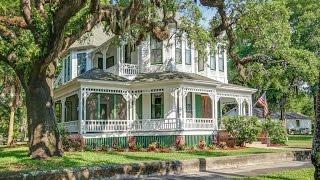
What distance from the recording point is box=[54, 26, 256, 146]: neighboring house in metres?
27.2

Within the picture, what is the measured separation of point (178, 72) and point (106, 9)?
12.9 meters

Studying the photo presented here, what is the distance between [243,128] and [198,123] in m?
3.03

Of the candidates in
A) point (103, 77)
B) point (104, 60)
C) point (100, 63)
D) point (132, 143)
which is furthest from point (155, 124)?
point (100, 63)

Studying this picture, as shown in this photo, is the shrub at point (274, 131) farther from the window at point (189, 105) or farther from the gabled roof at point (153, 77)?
the window at point (189, 105)

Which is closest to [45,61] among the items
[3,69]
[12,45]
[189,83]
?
[12,45]

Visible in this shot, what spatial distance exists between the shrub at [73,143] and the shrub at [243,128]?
9999mm

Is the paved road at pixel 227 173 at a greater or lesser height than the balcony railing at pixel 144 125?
Answer: lesser

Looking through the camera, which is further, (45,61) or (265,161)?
(265,161)

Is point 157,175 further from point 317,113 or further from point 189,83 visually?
point 189,83

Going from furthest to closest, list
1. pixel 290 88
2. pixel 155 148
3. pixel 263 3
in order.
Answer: pixel 290 88
pixel 155 148
pixel 263 3

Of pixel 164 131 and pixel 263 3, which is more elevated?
pixel 263 3

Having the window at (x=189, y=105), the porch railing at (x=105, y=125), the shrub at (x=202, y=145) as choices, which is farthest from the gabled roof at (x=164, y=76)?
the shrub at (x=202, y=145)

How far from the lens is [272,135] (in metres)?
30.7

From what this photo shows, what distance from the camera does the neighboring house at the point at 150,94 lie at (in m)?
27.2
